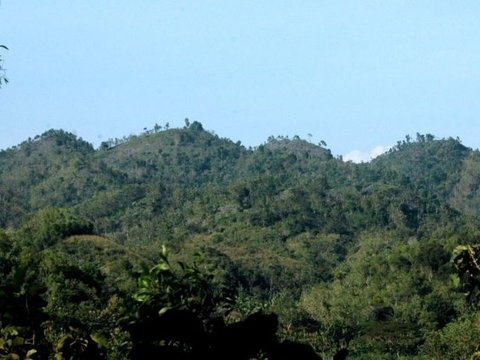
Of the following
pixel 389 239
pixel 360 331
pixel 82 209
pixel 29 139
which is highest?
pixel 29 139

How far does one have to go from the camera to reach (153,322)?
3.50 meters

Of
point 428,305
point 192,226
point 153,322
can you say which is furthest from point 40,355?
point 192,226

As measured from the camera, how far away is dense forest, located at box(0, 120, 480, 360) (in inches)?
143

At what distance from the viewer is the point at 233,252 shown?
95.3 meters

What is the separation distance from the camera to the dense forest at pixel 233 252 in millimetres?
3645

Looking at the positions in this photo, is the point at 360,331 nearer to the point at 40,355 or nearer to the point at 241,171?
the point at 40,355

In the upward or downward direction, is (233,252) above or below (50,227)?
below

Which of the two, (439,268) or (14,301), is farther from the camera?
(439,268)

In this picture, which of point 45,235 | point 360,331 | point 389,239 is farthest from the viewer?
point 389,239

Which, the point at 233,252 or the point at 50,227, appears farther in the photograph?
the point at 233,252

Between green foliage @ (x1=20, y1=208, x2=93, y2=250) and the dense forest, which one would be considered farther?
green foliage @ (x1=20, y1=208, x2=93, y2=250)

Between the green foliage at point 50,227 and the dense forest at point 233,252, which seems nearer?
the dense forest at point 233,252

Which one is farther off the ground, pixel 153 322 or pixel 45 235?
pixel 45 235

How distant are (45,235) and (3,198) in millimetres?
39273
